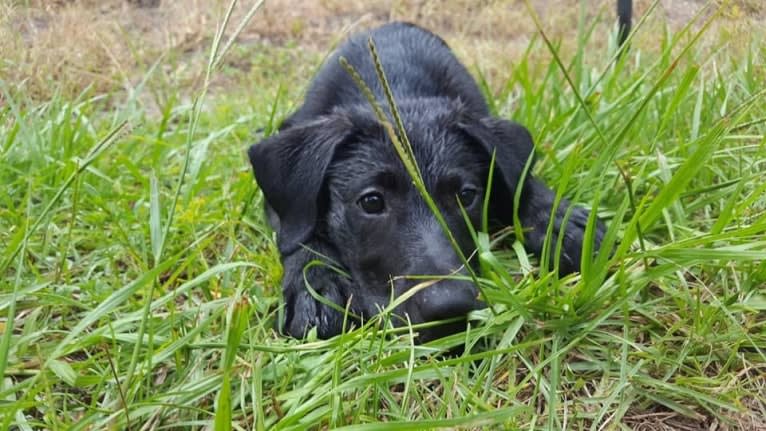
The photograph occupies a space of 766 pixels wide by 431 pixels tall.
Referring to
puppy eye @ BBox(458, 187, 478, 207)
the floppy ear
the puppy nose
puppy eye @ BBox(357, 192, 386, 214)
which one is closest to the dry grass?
the floppy ear

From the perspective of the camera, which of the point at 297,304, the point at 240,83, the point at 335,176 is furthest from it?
the point at 240,83

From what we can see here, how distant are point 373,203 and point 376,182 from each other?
8 cm

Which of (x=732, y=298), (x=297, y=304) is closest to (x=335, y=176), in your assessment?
(x=297, y=304)

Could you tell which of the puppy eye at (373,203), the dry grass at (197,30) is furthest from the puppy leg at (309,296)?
the dry grass at (197,30)

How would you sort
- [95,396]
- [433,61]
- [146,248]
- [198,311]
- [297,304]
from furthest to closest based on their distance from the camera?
[433,61], [146,248], [297,304], [198,311], [95,396]

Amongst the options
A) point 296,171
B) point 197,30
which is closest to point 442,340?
point 296,171

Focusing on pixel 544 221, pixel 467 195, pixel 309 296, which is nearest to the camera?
pixel 309 296

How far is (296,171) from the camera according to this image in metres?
2.63

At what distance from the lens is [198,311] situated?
2.23 meters

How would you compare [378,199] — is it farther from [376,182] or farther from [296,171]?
[296,171]

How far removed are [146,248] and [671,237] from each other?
200 cm

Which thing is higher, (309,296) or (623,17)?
(623,17)

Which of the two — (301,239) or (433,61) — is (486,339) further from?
(433,61)

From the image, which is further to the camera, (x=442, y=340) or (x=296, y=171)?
(x=296, y=171)
